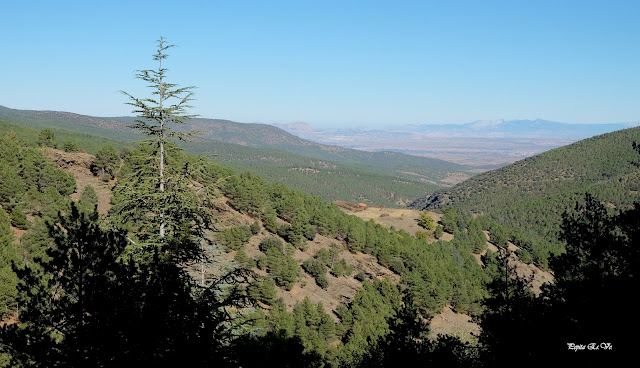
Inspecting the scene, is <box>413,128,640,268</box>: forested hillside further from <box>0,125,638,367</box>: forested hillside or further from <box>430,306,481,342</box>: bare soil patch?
<box>0,125,638,367</box>: forested hillside

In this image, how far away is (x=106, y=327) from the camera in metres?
6.93

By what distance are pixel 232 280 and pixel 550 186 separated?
526 feet

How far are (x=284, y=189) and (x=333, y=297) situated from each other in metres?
23.4

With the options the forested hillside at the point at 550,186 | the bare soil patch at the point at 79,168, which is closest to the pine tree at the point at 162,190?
the bare soil patch at the point at 79,168

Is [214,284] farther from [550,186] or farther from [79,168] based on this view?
[550,186]

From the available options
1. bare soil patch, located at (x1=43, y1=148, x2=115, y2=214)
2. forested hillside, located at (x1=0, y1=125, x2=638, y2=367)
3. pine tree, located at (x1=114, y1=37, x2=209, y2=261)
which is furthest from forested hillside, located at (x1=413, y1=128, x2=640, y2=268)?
pine tree, located at (x1=114, y1=37, x2=209, y2=261)

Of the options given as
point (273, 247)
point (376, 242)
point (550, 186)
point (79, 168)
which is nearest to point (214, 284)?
point (273, 247)

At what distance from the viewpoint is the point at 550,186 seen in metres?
146

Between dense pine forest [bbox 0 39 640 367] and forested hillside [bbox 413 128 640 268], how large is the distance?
63.1 m

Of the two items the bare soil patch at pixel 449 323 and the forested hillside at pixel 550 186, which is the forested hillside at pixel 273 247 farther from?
the forested hillside at pixel 550 186

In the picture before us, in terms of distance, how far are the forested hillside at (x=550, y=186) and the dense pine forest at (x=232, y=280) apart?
63.1 metres

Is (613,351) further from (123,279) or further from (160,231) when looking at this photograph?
(160,231)

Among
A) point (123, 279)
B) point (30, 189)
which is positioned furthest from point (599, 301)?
point (30, 189)

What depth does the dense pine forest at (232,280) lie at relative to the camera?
740 centimetres
